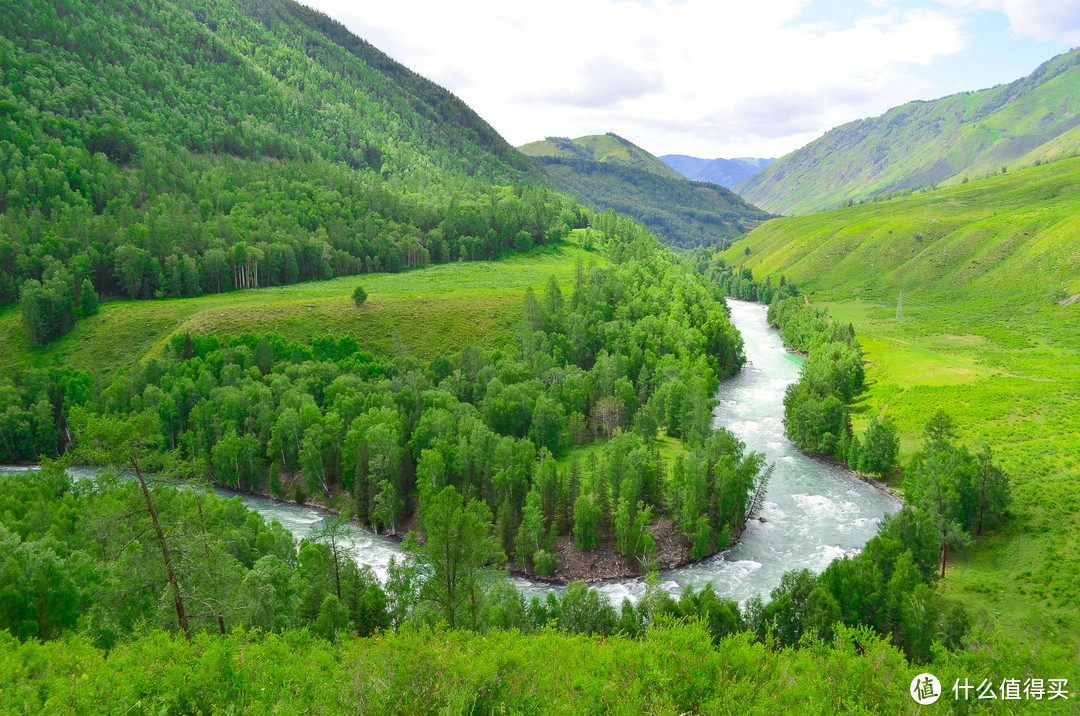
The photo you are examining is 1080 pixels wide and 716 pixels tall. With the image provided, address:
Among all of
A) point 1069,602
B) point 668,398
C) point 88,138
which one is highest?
point 88,138

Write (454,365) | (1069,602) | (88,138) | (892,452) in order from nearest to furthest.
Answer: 1. (1069,602)
2. (892,452)
3. (454,365)
4. (88,138)

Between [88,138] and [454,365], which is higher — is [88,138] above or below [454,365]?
above

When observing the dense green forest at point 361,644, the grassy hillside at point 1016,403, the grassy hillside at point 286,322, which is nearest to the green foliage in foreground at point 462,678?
the dense green forest at point 361,644

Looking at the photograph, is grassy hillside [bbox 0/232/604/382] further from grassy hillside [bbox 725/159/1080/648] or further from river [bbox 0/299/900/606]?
grassy hillside [bbox 725/159/1080/648]

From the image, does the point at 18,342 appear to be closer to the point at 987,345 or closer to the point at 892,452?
the point at 892,452

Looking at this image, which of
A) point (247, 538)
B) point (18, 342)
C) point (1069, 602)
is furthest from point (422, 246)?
point (1069, 602)

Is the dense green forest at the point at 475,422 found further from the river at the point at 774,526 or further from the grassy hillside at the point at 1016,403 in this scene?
the grassy hillside at the point at 1016,403

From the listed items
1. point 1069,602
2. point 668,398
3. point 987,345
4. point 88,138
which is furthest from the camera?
point 88,138
